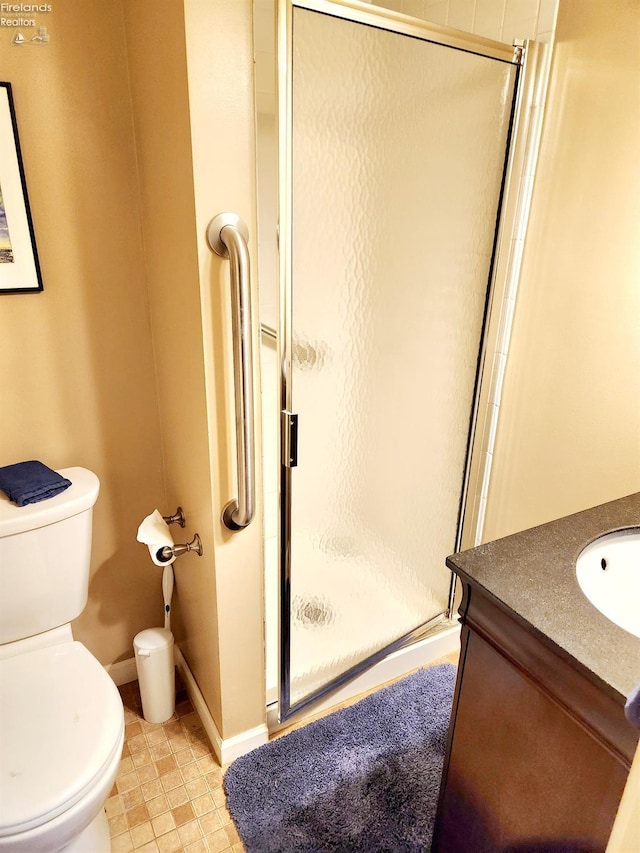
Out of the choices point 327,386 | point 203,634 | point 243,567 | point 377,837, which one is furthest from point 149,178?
point 377,837

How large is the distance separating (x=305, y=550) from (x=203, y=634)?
1.27 feet

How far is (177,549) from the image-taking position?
148 centimetres

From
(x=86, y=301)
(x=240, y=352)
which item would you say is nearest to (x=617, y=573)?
(x=240, y=352)

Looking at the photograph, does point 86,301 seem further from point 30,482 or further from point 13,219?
point 30,482

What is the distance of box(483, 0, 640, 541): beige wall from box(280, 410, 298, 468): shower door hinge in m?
0.79

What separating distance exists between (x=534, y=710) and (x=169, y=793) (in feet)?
3.66

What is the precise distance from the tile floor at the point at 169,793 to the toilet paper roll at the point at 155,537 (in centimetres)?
62

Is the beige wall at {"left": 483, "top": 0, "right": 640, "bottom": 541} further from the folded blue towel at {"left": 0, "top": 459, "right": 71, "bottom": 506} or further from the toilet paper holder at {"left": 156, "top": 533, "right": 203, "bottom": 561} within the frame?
the folded blue towel at {"left": 0, "top": 459, "right": 71, "bottom": 506}

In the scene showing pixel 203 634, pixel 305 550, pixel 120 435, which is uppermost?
pixel 120 435

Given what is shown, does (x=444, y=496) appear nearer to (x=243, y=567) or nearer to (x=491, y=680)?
(x=243, y=567)

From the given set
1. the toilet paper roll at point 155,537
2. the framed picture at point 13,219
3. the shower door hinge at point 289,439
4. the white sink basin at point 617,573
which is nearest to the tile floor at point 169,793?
the toilet paper roll at point 155,537

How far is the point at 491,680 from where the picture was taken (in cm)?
100

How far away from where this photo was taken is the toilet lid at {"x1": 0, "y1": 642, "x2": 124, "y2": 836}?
3.51 feet

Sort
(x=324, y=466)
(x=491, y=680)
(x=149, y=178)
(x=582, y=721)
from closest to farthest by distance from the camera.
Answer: (x=582, y=721)
(x=491, y=680)
(x=149, y=178)
(x=324, y=466)
